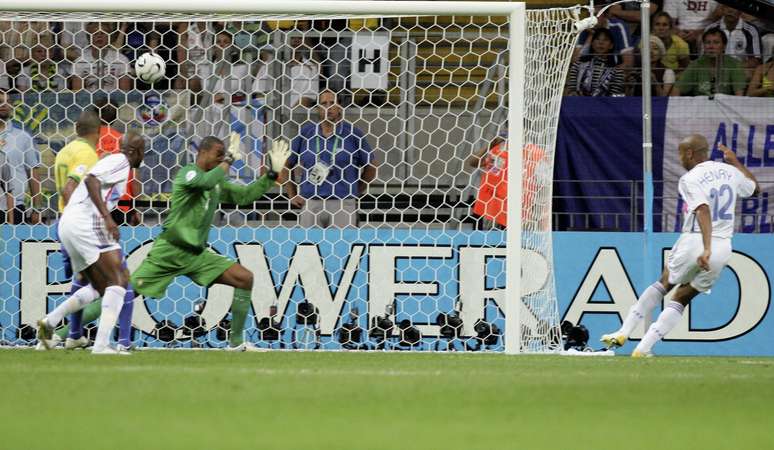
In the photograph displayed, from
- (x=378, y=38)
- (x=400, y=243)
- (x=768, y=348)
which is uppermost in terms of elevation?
(x=378, y=38)

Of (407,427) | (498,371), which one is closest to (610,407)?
(407,427)

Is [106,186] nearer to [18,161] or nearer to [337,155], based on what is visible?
[18,161]

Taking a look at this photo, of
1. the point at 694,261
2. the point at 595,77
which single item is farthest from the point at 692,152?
the point at 595,77

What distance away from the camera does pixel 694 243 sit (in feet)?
37.6

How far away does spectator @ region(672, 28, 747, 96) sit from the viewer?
1381cm

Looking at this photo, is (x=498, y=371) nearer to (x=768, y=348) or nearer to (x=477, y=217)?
(x=477, y=217)

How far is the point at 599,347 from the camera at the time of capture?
12969mm

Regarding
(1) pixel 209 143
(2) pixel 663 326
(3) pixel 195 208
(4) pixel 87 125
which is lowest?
(2) pixel 663 326

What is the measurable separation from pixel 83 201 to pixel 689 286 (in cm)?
520

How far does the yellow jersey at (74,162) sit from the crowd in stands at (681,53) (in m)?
5.32

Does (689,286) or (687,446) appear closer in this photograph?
(687,446)

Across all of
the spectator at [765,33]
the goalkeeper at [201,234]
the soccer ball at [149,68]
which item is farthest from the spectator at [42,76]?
the spectator at [765,33]

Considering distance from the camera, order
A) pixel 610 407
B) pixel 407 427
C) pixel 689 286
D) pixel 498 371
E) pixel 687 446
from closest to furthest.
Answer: pixel 687 446 → pixel 407 427 → pixel 610 407 → pixel 498 371 → pixel 689 286

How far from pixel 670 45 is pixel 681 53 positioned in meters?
0.17
